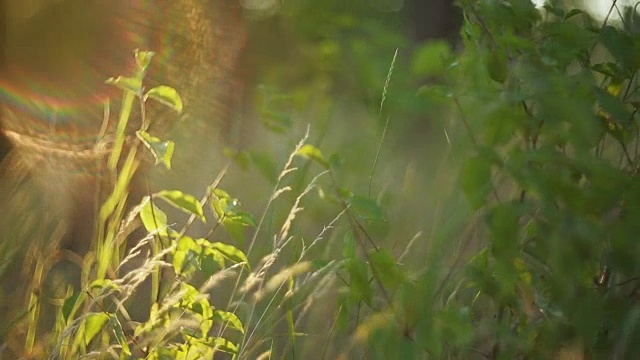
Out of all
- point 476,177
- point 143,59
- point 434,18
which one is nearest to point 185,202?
point 143,59

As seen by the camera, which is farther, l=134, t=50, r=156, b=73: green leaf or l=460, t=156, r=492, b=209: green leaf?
l=134, t=50, r=156, b=73: green leaf

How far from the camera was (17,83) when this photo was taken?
307 cm

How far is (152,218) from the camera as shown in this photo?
1690mm

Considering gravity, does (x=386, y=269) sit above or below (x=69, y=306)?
above

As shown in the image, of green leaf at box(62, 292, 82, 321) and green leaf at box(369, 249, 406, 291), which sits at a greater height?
green leaf at box(369, 249, 406, 291)

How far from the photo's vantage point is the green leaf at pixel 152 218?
1.63 m

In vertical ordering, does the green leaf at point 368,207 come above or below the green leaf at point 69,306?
above

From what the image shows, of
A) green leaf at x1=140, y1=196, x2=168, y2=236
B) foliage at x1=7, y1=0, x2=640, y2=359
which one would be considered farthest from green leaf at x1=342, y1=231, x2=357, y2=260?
green leaf at x1=140, y1=196, x2=168, y2=236

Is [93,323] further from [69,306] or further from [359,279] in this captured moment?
[359,279]

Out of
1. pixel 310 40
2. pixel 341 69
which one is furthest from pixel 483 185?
pixel 310 40

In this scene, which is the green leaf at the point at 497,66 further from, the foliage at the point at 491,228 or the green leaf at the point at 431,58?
the green leaf at the point at 431,58

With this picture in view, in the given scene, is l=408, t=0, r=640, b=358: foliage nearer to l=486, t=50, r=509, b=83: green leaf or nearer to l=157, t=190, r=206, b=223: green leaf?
l=486, t=50, r=509, b=83: green leaf

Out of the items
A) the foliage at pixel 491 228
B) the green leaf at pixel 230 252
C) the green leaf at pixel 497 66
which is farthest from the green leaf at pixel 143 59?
the green leaf at pixel 497 66

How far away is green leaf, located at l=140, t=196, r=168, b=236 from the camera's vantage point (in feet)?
5.34
